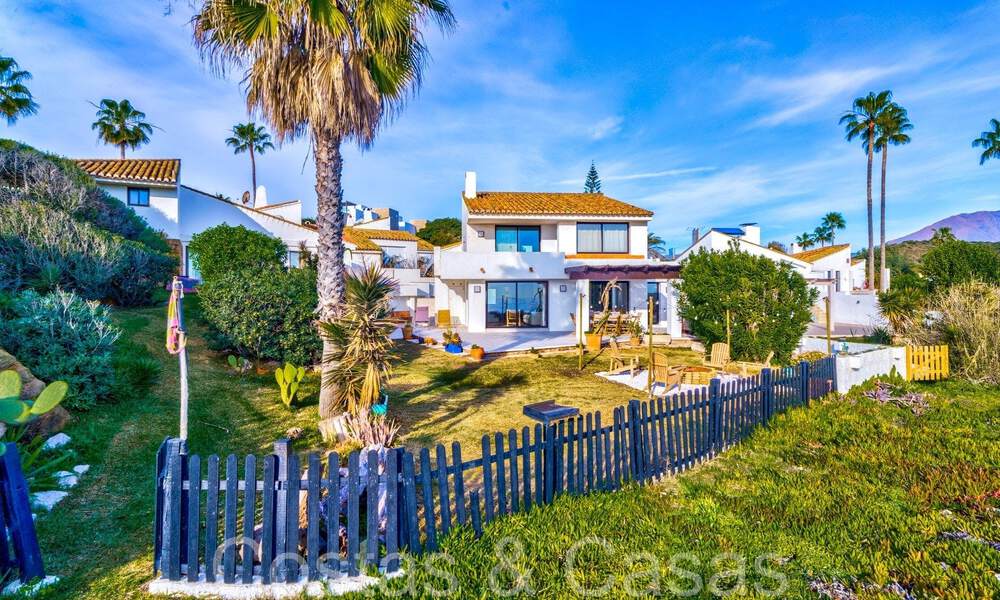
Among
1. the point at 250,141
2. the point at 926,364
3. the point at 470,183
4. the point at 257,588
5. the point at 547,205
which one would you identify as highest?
the point at 250,141

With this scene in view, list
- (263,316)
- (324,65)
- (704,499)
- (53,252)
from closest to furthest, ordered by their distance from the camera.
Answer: (704,499)
(324,65)
(263,316)
(53,252)

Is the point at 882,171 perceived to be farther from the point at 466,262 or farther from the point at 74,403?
the point at 74,403

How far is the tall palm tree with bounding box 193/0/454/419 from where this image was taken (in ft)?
26.6

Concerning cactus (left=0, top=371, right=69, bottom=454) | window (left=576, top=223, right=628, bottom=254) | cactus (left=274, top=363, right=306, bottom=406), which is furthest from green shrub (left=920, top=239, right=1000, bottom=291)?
cactus (left=0, top=371, right=69, bottom=454)

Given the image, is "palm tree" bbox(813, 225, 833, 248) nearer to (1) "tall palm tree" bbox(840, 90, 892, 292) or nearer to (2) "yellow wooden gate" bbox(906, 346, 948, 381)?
(1) "tall palm tree" bbox(840, 90, 892, 292)

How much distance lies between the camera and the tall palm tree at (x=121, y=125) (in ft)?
100

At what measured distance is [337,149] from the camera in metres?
8.80

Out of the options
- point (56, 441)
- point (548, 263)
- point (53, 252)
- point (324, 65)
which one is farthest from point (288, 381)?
point (548, 263)

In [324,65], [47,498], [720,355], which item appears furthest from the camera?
[720,355]

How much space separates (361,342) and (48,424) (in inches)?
173

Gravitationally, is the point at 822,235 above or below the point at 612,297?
above

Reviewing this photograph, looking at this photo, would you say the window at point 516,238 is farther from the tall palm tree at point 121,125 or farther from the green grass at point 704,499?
the tall palm tree at point 121,125

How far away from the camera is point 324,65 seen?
8164 mm

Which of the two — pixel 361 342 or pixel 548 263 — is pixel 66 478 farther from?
pixel 548 263
